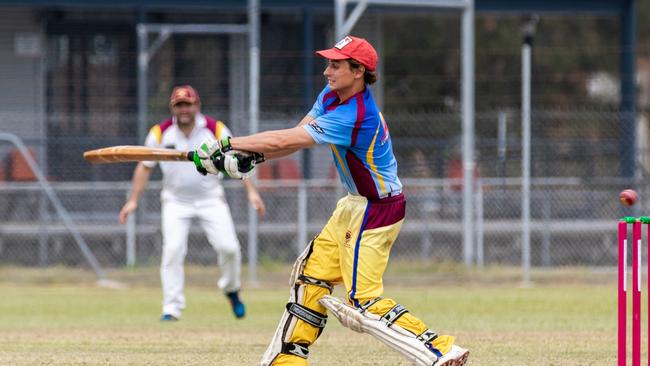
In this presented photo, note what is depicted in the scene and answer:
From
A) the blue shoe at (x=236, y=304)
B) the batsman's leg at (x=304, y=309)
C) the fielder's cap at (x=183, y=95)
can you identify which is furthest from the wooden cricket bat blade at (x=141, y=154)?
the blue shoe at (x=236, y=304)

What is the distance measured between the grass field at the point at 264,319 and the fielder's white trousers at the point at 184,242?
346 millimetres

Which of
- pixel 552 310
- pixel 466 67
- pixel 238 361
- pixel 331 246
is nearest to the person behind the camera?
pixel 331 246

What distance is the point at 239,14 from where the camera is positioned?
23438 mm

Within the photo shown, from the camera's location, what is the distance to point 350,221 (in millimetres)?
7875

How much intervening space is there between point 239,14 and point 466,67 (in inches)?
266

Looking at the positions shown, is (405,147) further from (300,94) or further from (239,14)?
(239,14)

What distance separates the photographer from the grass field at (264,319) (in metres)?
9.95

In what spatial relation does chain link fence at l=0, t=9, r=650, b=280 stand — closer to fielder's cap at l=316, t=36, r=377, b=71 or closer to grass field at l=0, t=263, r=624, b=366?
grass field at l=0, t=263, r=624, b=366

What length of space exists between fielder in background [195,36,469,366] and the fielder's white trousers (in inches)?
197

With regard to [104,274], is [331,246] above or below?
above

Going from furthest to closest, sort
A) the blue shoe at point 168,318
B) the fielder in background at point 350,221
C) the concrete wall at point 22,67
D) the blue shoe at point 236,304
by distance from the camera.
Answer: the concrete wall at point 22,67 → the blue shoe at point 236,304 → the blue shoe at point 168,318 → the fielder in background at point 350,221

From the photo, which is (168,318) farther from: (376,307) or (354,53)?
(354,53)

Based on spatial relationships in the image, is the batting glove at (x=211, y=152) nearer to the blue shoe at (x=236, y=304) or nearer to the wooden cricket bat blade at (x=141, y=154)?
the wooden cricket bat blade at (x=141, y=154)

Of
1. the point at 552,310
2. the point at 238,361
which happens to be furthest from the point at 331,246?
the point at 552,310
